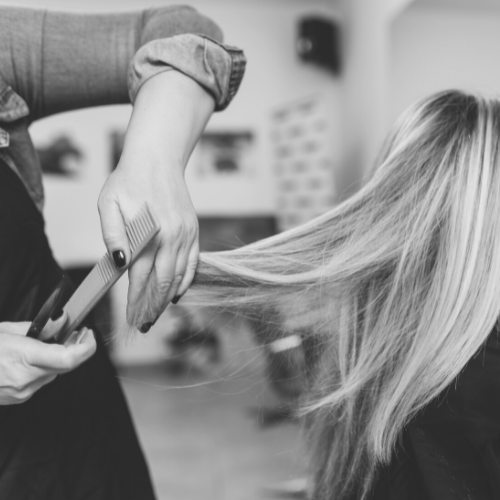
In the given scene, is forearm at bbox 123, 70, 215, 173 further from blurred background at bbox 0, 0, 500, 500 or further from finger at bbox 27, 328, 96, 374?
blurred background at bbox 0, 0, 500, 500

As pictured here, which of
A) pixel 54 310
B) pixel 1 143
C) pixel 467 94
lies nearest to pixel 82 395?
pixel 54 310

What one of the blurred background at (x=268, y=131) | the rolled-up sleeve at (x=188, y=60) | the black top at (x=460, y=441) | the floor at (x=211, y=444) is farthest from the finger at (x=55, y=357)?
the blurred background at (x=268, y=131)

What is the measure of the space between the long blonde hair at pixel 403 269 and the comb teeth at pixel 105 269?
0.52 ft

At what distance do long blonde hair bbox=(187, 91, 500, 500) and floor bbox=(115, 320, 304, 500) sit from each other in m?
0.99

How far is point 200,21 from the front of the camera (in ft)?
2.26

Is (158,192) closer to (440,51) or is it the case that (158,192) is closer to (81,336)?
(81,336)

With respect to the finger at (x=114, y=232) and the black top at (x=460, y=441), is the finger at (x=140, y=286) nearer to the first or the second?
the finger at (x=114, y=232)

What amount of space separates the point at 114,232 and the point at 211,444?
246 cm

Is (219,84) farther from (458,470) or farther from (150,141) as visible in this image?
(458,470)

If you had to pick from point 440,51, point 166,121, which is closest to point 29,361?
point 166,121

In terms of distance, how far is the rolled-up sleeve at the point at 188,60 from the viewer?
613 mm

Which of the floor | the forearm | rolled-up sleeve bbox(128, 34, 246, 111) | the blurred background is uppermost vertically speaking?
rolled-up sleeve bbox(128, 34, 246, 111)

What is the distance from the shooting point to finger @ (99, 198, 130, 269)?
1.60ft

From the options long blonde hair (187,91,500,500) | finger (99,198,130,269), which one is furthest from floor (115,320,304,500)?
finger (99,198,130,269)
